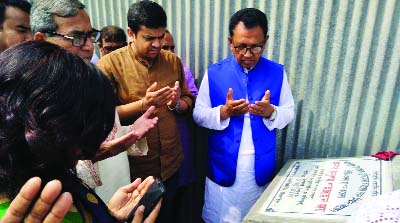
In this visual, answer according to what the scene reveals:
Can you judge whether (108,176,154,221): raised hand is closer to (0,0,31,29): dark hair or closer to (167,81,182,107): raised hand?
(167,81,182,107): raised hand

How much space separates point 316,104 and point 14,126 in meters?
2.07

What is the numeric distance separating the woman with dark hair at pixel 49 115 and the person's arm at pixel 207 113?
134 cm

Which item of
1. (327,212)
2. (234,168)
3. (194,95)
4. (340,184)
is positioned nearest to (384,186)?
(340,184)

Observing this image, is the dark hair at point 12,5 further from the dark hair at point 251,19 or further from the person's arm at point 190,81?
the dark hair at point 251,19

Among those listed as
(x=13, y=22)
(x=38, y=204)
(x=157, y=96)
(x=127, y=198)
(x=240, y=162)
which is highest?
(x=13, y=22)

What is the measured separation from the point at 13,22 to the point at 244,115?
1.62 meters

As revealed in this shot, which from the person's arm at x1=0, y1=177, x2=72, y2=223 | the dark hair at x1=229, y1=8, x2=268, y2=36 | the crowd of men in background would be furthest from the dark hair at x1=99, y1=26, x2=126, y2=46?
the person's arm at x1=0, y1=177, x2=72, y2=223

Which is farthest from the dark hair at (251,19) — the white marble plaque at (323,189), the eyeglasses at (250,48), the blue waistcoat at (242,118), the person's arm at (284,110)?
the white marble plaque at (323,189)

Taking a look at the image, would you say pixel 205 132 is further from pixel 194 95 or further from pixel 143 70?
pixel 143 70

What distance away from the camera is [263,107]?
2041mm

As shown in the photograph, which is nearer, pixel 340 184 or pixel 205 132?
pixel 340 184

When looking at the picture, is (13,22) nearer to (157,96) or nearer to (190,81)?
(157,96)

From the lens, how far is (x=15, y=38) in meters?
1.94

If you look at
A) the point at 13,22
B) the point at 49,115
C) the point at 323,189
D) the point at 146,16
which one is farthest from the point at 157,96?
the point at 49,115
